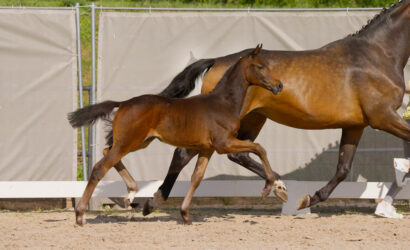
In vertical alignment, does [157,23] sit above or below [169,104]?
above

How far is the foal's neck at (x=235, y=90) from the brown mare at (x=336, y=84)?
1.13 ft

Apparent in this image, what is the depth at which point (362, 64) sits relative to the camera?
A: 23.0ft

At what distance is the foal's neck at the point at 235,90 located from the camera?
6.38 metres

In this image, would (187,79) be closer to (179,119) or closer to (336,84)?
(179,119)

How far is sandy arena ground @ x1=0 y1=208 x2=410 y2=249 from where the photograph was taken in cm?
546

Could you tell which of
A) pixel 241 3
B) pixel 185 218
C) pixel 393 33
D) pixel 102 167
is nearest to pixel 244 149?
pixel 185 218

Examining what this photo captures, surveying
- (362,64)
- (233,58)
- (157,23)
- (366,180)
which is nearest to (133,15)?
(157,23)

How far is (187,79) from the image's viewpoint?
7246 mm

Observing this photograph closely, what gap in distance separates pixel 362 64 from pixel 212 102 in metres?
1.71

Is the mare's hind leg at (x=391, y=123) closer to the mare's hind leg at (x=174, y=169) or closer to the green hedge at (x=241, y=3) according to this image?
the mare's hind leg at (x=174, y=169)

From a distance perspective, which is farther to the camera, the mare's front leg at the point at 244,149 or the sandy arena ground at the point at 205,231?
the mare's front leg at the point at 244,149

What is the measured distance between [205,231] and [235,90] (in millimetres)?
1331

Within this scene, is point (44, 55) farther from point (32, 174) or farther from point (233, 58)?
point (233, 58)

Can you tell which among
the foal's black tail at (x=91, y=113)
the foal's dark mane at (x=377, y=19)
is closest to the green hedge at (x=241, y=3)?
the foal's dark mane at (x=377, y=19)
